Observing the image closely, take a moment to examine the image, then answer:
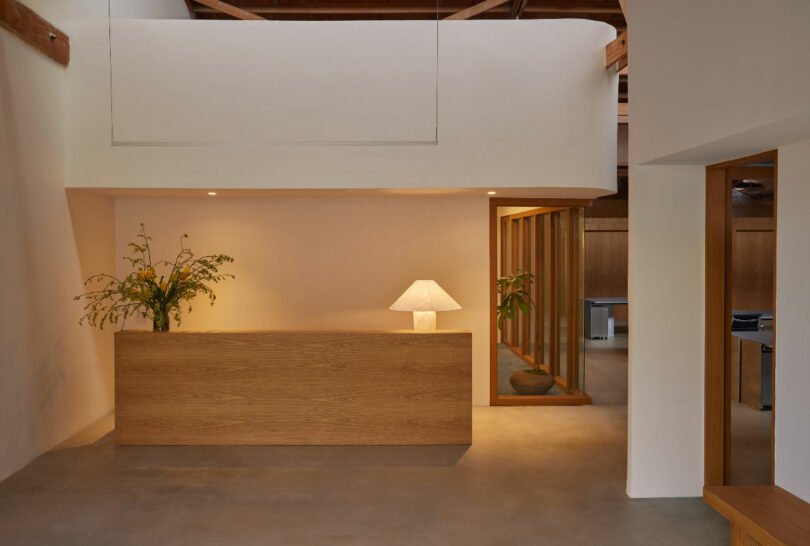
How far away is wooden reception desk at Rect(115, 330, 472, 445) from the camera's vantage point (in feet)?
15.6

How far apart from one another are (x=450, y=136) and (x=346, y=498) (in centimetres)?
287

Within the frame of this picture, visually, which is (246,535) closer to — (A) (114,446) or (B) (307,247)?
(A) (114,446)

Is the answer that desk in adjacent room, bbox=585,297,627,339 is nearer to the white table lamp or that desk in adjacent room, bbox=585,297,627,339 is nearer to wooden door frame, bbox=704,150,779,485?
the white table lamp

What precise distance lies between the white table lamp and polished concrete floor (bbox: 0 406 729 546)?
39.8 inches

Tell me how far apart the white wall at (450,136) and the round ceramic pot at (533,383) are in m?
1.99

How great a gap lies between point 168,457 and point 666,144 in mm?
Result: 3813

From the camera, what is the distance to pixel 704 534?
3.31m

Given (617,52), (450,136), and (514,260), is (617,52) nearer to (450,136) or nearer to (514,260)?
(450,136)

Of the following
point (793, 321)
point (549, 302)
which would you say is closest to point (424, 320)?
point (549, 302)

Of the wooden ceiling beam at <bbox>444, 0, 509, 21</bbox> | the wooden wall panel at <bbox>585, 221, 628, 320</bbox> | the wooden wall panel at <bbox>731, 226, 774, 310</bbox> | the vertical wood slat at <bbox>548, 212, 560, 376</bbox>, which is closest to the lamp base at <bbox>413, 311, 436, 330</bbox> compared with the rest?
the vertical wood slat at <bbox>548, 212, 560, 376</bbox>

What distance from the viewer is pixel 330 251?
6020mm

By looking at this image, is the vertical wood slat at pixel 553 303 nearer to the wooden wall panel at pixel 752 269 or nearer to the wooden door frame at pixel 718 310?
the wooden wall panel at pixel 752 269

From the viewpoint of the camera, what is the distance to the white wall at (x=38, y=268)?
4227mm

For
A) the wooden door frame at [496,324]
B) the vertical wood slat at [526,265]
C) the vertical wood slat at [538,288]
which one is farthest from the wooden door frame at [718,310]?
the vertical wood slat at [526,265]
